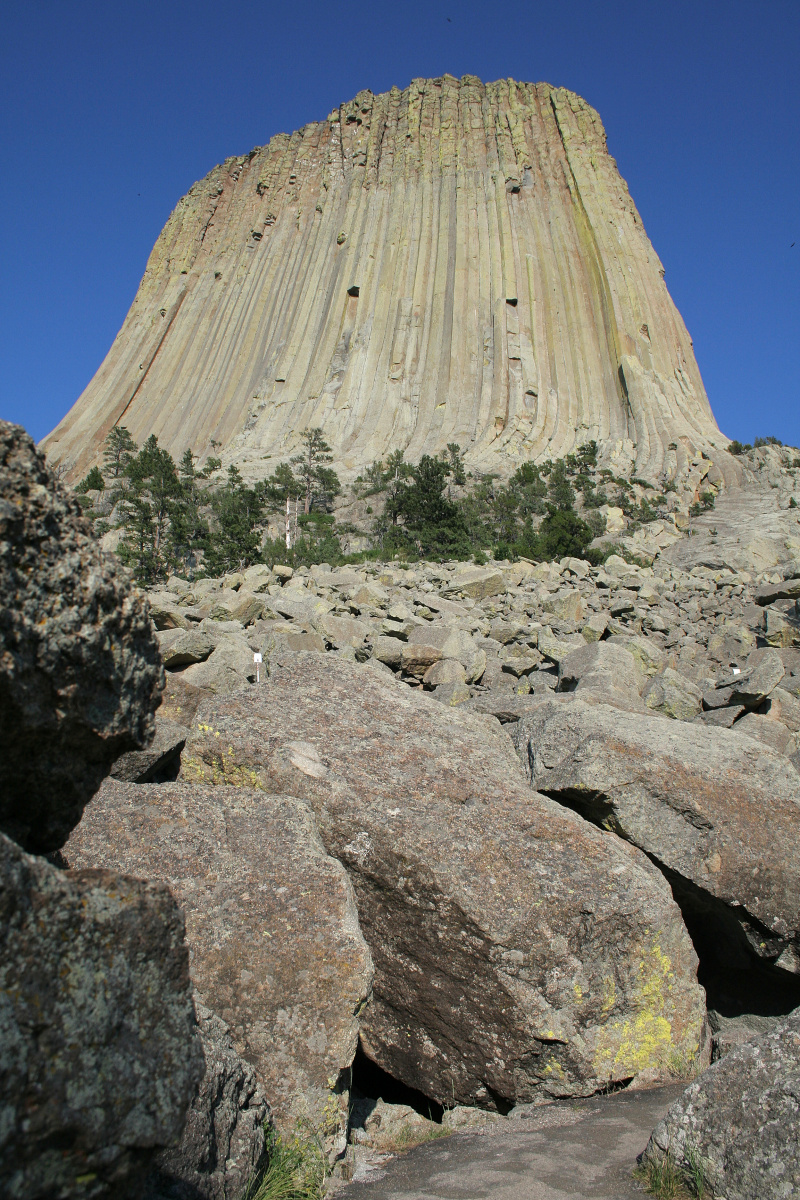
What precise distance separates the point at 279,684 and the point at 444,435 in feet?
130

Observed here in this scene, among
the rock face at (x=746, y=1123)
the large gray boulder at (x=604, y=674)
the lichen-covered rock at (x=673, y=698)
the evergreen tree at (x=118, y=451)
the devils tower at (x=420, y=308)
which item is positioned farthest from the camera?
the evergreen tree at (x=118, y=451)

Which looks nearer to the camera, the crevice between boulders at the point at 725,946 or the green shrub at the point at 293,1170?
the green shrub at the point at 293,1170

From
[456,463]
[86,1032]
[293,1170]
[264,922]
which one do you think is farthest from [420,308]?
[86,1032]

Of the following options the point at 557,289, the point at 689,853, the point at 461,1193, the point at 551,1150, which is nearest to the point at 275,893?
the point at 461,1193

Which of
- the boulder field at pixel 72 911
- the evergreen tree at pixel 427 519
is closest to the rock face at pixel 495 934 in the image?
the boulder field at pixel 72 911

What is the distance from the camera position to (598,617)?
11016mm

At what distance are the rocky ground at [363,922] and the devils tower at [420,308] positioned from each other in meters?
36.6

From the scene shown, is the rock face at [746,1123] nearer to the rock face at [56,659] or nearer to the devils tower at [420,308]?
the rock face at [56,659]

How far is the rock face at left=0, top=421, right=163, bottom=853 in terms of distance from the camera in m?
1.67

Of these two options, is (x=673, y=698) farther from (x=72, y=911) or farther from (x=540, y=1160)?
(x=72, y=911)

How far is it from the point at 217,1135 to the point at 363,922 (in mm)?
1288

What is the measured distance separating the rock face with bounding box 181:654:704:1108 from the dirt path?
21 cm

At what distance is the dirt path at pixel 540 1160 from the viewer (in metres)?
2.44

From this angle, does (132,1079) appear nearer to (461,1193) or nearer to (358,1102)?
(461,1193)
